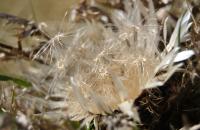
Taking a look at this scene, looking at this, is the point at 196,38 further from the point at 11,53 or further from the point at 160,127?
the point at 11,53

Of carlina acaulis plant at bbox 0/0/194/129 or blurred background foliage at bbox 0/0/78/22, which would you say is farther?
blurred background foliage at bbox 0/0/78/22

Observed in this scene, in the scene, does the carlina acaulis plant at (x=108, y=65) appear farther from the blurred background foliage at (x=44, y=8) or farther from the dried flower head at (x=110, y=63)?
the blurred background foliage at (x=44, y=8)

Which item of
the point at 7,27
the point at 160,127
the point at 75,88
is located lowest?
the point at 160,127

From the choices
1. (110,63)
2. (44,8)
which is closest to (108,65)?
(110,63)

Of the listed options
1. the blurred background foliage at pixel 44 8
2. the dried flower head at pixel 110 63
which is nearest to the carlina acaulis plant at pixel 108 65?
the dried flower head at pixel 110 63

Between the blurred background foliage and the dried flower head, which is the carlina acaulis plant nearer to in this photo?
the dried flower head

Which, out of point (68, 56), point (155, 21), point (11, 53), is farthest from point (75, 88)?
point (11, 53)

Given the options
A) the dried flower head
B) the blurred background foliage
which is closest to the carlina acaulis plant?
the dried flower head

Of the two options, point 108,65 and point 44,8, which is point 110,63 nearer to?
point 108,65
